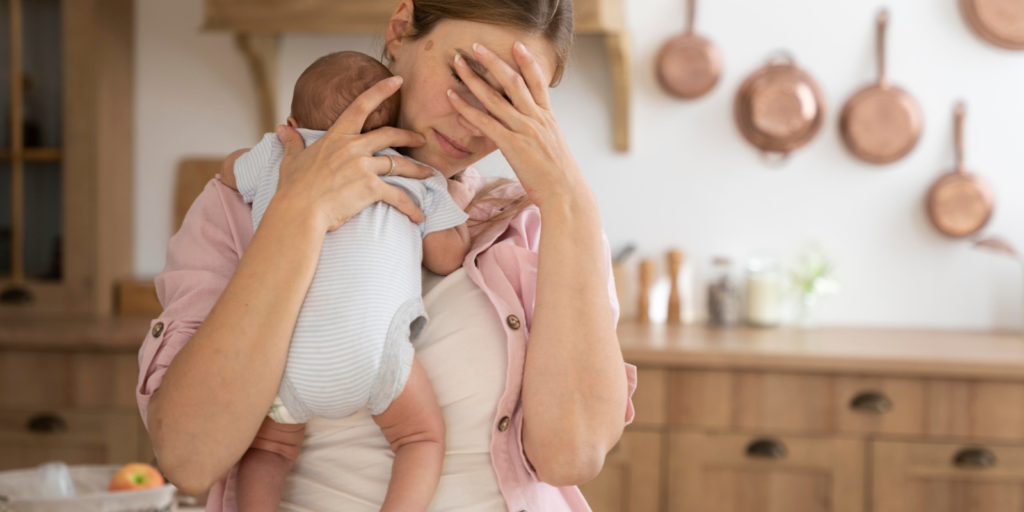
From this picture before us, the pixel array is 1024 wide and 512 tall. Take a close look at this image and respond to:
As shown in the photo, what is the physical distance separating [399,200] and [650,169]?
1955mm

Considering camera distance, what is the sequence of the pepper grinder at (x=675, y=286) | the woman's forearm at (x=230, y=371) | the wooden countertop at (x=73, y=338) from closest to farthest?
1. the woman's forearm at (x=230, y=371)
2. the wooden countertop at (x=73, y=338)
3. the pepper grinder at (x=675, y=286)

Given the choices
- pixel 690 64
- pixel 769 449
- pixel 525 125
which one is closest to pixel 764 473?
pixel 769 449

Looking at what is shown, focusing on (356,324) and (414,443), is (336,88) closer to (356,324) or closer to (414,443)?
(356,324)

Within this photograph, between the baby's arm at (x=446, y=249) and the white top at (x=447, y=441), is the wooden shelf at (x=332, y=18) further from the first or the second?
the white top at (x=447, y=441)

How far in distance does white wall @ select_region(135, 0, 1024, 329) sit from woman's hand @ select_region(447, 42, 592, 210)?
168 centimetres

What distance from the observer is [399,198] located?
2.88ft

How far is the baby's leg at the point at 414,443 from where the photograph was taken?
82cm

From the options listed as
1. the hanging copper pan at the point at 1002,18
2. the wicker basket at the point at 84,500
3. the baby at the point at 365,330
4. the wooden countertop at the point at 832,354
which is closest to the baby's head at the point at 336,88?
the baby at the point at 365,330

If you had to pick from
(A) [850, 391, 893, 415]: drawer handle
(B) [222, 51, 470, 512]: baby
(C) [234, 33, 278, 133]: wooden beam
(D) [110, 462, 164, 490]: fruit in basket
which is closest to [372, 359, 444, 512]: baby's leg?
(B) [222, 51, 470, 512]: baby

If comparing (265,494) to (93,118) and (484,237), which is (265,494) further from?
(93,118)

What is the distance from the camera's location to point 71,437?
2.33 metres

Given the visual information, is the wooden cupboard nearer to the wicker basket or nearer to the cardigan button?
the cardigan button

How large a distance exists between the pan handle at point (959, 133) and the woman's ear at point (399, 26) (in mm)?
2288

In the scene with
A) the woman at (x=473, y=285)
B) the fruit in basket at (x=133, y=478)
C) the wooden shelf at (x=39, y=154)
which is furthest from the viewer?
the wooden shelf at (x=39, y=154)
